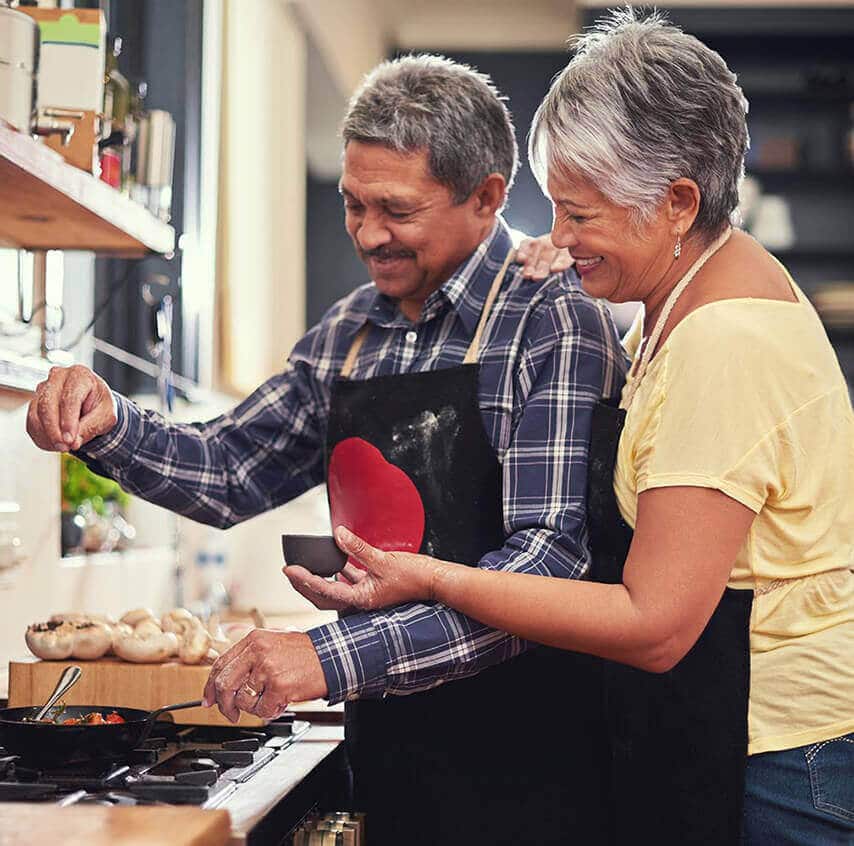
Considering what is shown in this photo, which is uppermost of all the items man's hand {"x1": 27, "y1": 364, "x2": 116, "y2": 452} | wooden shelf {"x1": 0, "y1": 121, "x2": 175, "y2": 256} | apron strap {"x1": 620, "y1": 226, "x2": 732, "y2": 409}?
wooden shelf {"x1": 0, "y1": 121, "x2": 175, "y2": 256}

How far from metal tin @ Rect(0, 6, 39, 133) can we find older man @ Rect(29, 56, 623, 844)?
313 millimetres

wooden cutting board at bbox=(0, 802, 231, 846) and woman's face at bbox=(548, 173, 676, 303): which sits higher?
woman's face at bbox=(548, 173, 676, 303)

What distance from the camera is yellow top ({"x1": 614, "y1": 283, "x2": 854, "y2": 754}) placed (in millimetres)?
1233

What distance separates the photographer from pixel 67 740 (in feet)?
4.22

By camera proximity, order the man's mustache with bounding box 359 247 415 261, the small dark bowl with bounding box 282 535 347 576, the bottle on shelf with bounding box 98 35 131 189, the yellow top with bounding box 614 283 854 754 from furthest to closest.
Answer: the bottle on shelf with bounding box 98 35 131 189 → the man's mustache with bounding box 359 247 415 261 → the small dark bowl with bounding box 282 535 347 576 → the yellow top with bounding box 614 283 854 754

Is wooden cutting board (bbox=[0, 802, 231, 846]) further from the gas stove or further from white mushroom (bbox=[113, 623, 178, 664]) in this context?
white mushroom (bbox=[113, 623, 178, 664])

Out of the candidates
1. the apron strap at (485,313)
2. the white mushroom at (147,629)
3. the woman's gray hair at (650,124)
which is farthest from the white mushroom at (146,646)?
the woman's gray hair at (650,124)

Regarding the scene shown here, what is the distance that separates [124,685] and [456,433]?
50cm

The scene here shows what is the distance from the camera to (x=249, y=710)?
1.28 meters

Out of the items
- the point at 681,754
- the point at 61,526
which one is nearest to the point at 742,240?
the point at 681,754

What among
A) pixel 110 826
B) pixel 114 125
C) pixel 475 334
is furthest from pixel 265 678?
pixel 114 125

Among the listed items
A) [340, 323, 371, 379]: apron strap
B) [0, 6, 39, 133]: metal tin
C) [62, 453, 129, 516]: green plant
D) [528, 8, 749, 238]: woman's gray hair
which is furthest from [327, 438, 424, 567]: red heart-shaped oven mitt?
[62, 453, 129, 516]: green plant

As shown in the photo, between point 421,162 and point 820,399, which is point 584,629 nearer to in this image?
point 820,399

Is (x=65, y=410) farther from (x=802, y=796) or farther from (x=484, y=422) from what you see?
(x=802, y=796)
